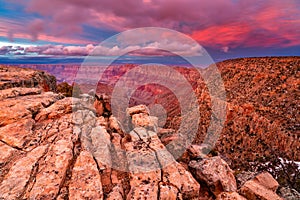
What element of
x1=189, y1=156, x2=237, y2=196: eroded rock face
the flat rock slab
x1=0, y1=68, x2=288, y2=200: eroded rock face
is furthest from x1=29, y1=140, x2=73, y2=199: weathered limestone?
x1=189, y1=156, x2=237, y2=196: eroded rock face

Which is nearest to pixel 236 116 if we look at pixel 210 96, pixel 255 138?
pixel 255 138

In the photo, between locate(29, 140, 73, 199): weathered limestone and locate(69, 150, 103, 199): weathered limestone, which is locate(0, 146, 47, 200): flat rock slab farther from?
locate(69, 150, 103, 199): weathered limestone

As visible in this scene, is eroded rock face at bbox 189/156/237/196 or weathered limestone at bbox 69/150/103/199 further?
eroded rock face at bbox 189/156/237/196

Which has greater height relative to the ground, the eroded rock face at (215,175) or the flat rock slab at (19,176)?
the flat rock slab at (19,176)

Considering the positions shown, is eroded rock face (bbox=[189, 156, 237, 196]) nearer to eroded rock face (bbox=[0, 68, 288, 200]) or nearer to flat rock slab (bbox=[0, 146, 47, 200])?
eroded rock face (bbox=[0, 68, 288, 200])

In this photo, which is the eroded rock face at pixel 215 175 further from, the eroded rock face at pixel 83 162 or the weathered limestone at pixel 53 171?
the weathered limestone at pixel 53 171

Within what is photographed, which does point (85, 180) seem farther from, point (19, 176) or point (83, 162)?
point (19, 176)

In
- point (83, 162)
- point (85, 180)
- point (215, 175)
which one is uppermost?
point (83, 162)

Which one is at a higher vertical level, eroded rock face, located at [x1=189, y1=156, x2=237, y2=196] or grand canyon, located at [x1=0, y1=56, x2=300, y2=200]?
grand canyon, located at [x1=0, y1=56, x2=300, y2=200]

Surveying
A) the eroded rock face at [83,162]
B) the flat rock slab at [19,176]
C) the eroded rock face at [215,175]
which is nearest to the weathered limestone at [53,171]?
the eroded rock face at [83,162]

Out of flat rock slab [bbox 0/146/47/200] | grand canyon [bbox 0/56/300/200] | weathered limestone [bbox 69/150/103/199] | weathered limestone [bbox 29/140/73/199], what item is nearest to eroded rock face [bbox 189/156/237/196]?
grand canyon [bbox 0/56/300/200]

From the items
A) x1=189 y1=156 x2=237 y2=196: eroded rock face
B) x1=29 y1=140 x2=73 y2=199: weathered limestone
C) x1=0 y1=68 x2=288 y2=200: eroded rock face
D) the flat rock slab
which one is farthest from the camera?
x1=189 y1=156 x2=237 y2=196: eroded rock face

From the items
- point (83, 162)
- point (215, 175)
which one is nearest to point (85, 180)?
point (83, 162)

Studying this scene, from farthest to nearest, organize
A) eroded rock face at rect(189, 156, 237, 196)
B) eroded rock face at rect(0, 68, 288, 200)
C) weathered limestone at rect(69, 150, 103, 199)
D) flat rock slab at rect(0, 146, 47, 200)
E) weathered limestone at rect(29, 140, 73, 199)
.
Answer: eroded rock face at rect(189, 156, 237, 196), eroded rock face at rect(0, 68, 288, 200), weathered limestone at rect(69, 150, 103, 199), weathered limestone at rect(29, 140, 73, 199), flat rock slab at rect(0, 146, 47, 200)
